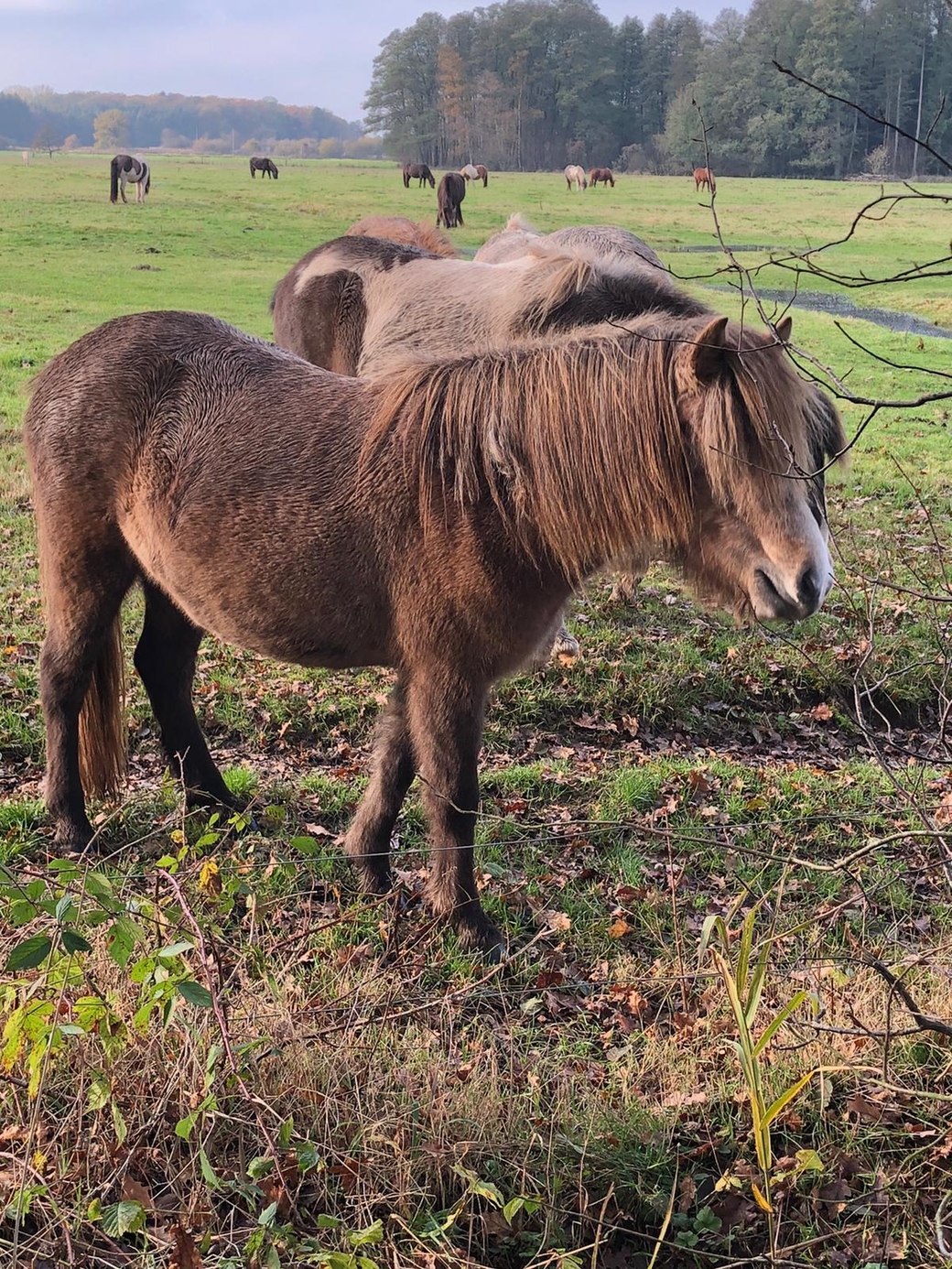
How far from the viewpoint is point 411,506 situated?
3.27 m

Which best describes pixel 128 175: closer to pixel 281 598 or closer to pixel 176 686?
pixel 176 686

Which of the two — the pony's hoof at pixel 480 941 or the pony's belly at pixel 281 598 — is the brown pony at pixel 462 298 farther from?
the pony's hoof at pixel 480 941

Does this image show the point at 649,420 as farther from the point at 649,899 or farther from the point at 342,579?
the point at 649,899

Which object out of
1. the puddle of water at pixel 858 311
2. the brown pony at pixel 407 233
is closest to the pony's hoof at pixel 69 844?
the brown pony at pixel 407 233

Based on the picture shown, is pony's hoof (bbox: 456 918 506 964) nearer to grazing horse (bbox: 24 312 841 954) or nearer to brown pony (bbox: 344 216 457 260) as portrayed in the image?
grazing horse (bbox: 24 312 841 954)

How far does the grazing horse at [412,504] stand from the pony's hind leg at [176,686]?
0.27 metres

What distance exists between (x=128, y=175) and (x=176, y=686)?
125ft

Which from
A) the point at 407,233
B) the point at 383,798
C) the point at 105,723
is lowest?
the point at 383,798

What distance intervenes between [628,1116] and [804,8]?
5758cm

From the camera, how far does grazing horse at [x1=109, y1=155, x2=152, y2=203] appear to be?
3456 centimetres

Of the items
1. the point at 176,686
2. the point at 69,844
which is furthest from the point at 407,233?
the point at 69,844

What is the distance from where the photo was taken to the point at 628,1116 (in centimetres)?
263

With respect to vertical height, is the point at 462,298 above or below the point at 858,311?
below

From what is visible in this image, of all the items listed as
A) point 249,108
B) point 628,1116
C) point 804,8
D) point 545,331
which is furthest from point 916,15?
point 249,108
